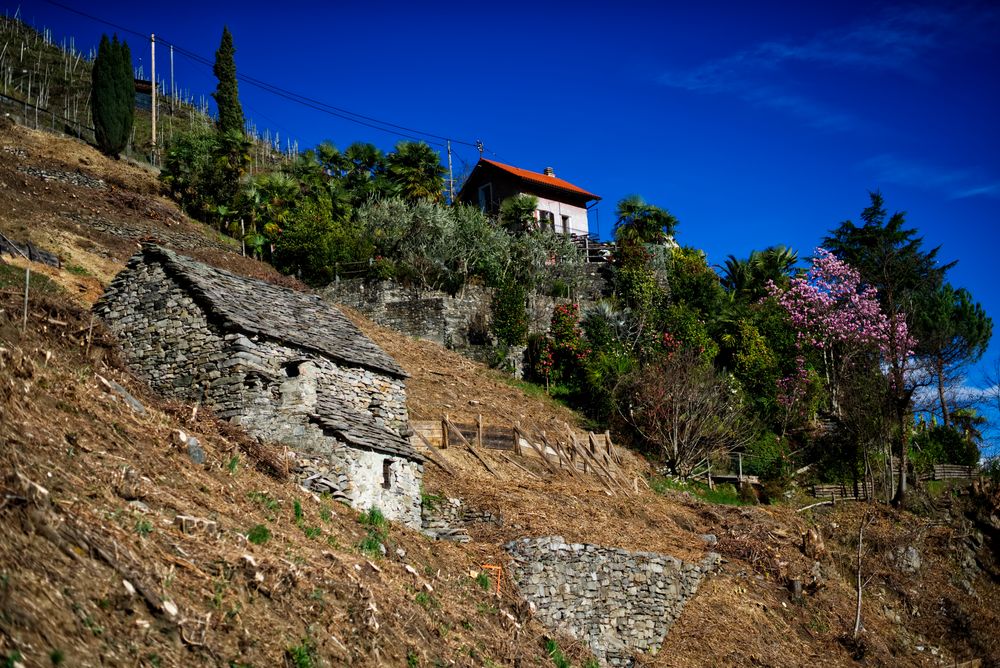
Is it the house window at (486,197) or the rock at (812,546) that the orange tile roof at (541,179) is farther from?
the rock at (812,546)

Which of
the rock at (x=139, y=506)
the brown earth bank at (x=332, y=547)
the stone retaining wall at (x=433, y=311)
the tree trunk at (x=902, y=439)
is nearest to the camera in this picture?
the brown earth bank at (x=332, y=547)

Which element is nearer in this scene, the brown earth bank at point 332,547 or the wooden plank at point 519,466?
the brown earth bank at point 332,547

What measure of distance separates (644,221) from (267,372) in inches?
1410

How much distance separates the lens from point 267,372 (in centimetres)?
1681

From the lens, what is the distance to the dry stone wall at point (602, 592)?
17.4 metres

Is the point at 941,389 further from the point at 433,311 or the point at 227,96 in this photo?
the point at 227,96

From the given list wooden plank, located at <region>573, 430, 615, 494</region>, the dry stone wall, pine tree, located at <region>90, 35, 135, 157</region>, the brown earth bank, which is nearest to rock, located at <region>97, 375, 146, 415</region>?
the brown earth bank

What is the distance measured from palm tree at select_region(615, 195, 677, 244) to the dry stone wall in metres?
31.5

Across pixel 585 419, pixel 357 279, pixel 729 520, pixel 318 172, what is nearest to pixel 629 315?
pixel 585 419

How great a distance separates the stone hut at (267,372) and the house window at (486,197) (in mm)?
34370

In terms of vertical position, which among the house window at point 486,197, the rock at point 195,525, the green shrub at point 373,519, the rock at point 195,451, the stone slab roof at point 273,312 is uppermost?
the house window at point 486,197

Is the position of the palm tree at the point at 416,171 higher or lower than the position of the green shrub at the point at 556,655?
higher

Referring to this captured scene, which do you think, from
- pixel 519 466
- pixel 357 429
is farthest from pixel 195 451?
pixel 519 466

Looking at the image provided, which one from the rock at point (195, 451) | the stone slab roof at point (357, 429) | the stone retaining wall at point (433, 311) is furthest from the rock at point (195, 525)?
the stone retaining wall at point (433, 311)
